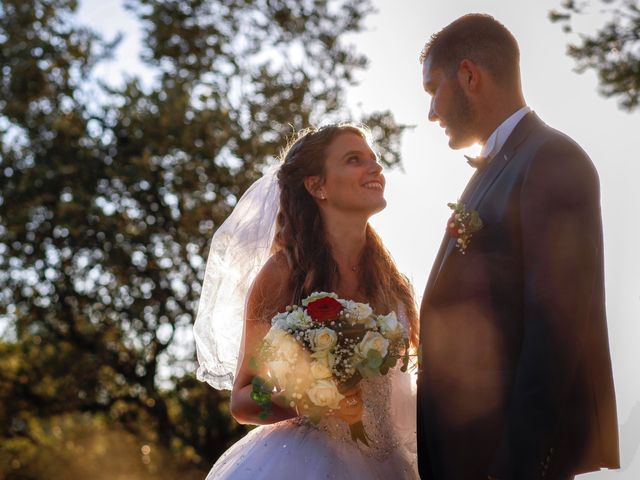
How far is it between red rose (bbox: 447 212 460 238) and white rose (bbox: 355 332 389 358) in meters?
0.61

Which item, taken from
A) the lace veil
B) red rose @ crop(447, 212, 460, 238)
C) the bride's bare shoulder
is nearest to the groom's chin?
red rose @ crop(447, 212, 460, 238)

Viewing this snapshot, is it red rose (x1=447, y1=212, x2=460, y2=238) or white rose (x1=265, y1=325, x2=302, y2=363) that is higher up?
red rose (x1=447, y1=212, x2=460, y2=238)

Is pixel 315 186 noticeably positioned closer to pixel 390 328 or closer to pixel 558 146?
pixel 390 328

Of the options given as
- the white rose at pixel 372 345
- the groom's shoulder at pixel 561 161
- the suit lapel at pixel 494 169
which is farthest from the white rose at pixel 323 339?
the groom's shoulder at pixel 561 161

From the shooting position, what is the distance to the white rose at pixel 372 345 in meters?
3.78

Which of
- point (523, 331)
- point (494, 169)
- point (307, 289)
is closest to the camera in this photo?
point (523, 331)

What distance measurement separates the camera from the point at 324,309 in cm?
389

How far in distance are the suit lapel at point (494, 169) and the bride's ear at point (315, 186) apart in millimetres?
1469

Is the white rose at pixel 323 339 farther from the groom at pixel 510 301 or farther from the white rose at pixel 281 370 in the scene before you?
the groom at pixel 510 301

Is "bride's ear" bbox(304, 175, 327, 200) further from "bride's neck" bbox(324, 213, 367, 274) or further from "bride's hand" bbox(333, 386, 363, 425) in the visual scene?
"bride's hand" bbox(333, 386, 363, 425)

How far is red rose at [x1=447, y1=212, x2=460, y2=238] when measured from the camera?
3.47 metres

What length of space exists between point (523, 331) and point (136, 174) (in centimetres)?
978

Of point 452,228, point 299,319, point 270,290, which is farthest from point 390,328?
point 270,290

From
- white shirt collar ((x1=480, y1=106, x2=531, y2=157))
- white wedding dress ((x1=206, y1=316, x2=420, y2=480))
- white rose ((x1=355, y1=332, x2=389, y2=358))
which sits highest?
white shirt collar ((x1=480, y1=106, x2=531, y2=157))
